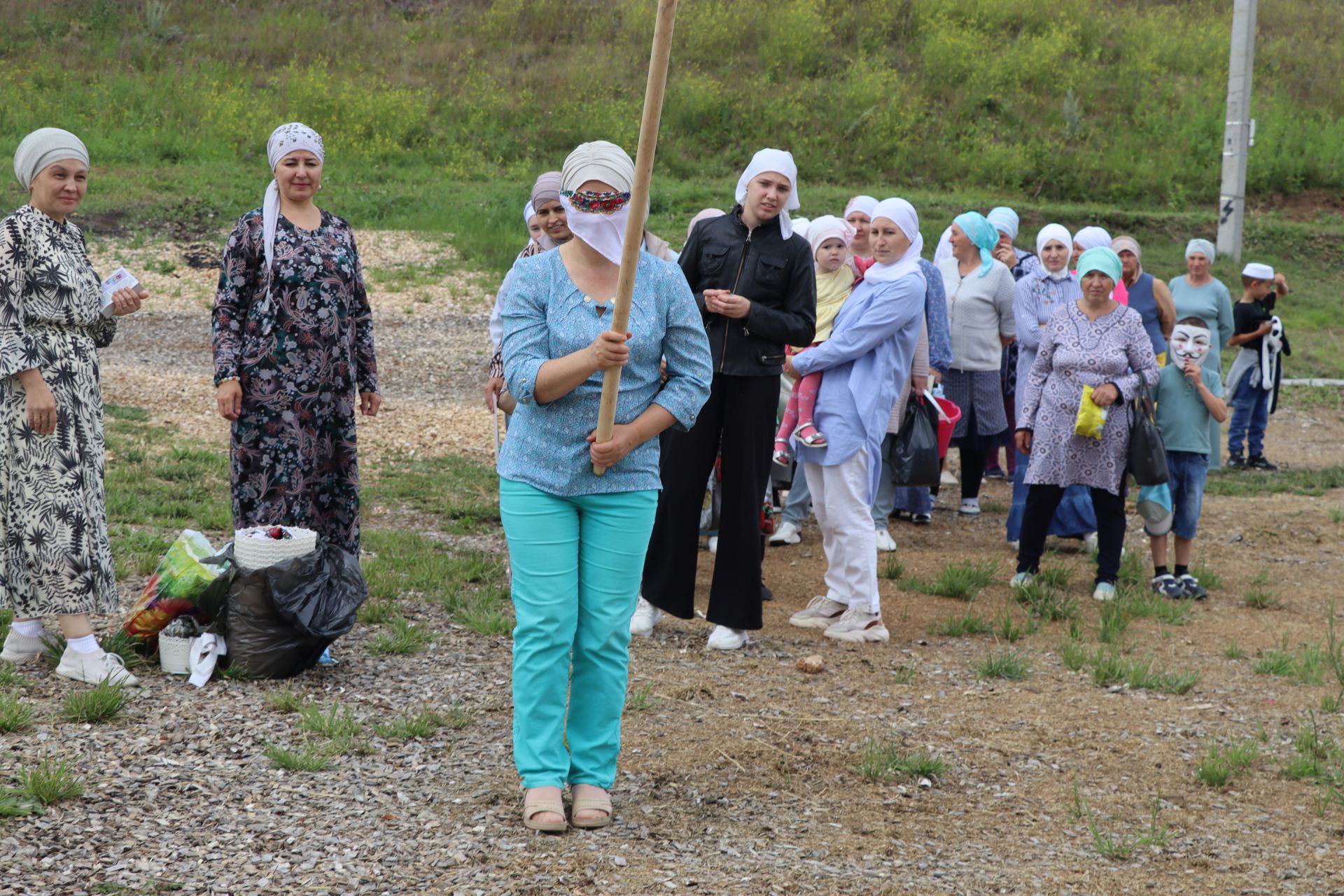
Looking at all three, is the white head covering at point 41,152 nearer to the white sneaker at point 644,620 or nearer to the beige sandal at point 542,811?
the beige sandal at point 542,811

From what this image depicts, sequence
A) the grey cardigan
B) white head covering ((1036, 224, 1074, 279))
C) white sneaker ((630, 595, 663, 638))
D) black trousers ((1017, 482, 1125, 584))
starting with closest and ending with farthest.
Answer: white sneaker ((630, 595, 663, 638))
black trousers ((1017, 482, 1125, 584))
the grey cardigan
white head covering ((1036, 224, 1074, 279))

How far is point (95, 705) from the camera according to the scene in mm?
4582

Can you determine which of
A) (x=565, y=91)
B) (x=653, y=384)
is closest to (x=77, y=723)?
(x=653, y=384)

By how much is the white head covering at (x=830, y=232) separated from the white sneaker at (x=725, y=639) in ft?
7.61

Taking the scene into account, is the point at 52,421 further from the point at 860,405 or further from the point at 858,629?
the point at 858,629

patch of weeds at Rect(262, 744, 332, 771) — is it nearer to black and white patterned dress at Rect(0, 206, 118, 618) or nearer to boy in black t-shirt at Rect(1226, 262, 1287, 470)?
black and white patterned dress at Rect(0, 206, 118, 618)

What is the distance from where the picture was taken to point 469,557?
739cm

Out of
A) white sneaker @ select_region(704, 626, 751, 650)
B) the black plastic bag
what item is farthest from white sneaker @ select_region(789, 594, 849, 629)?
the black plastic bag

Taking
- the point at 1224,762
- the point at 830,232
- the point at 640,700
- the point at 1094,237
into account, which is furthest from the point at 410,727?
the point at 1094,237

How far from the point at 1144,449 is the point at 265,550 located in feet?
14.5

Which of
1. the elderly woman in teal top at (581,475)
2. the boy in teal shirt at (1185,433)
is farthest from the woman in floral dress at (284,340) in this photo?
the boy in teal shirt at (1185,433)

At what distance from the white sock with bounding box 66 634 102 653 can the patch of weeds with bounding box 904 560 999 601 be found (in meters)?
4.25

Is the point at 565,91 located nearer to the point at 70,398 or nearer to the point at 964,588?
the point at 964,588

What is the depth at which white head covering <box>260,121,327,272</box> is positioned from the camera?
17.2 ft
